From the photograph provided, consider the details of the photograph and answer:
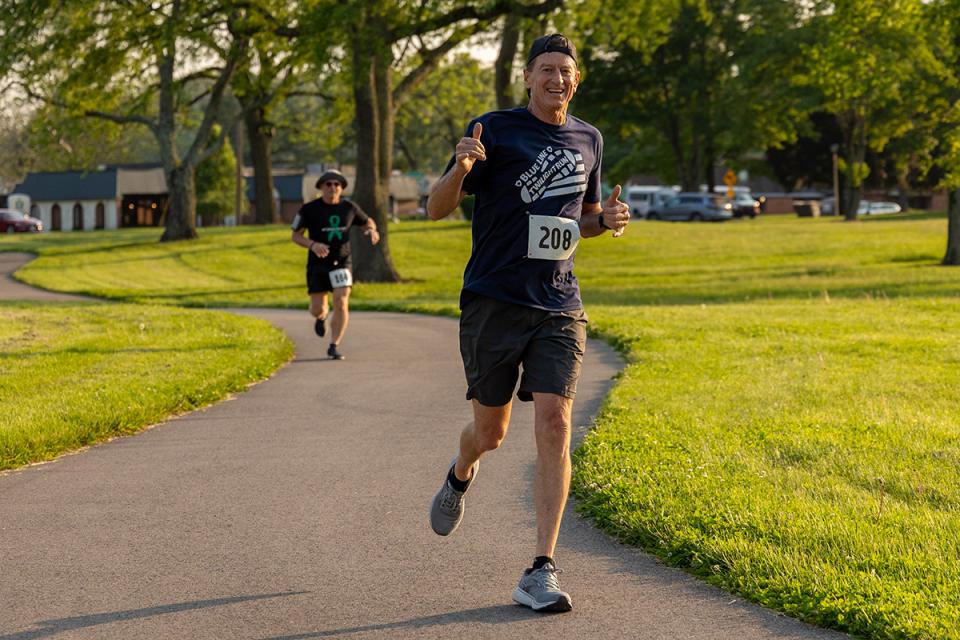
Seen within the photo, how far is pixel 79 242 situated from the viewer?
53.9m

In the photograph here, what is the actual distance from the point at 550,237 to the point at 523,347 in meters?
0.46

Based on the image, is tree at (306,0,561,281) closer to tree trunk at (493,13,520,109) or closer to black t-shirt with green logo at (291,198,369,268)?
tree trunk at (493,13,520,109)

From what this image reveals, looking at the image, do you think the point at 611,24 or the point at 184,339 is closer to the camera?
the point at 184,339

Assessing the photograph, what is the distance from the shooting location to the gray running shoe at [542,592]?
4.95m

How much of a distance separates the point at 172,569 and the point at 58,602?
0.61m

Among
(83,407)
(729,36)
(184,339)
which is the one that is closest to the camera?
(83,407)

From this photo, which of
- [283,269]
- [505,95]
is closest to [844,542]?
[505,95]

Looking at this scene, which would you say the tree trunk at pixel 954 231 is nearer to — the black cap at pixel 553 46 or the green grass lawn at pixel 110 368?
the green grass lawn at pixel 110 368

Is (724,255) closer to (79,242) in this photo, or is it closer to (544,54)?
(79,242)

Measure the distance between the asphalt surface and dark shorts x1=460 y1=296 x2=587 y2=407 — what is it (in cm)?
81

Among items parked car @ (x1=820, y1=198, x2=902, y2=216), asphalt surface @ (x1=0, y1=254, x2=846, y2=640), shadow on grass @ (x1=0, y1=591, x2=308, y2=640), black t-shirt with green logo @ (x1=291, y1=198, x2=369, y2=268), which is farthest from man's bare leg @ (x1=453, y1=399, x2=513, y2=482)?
parked car @ (x1=820, y1=198, x2=902, y2=216)

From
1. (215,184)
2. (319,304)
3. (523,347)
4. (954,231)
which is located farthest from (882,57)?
(215,184)

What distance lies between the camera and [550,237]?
5.36 m

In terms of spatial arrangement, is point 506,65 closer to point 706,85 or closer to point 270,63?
point 270,63
